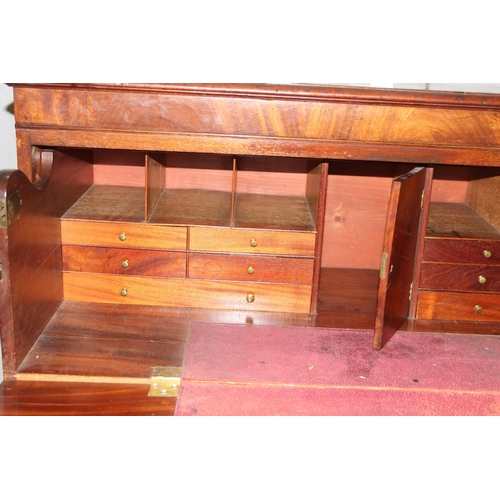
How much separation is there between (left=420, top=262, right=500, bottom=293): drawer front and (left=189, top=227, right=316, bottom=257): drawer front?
475mm

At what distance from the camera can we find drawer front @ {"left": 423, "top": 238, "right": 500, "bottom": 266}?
2.43 metres

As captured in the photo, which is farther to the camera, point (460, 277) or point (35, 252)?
point (460, 277)

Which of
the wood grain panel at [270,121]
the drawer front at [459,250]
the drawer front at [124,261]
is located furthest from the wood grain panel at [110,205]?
the drawer front at [459,250]

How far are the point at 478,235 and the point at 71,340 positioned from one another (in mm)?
1615

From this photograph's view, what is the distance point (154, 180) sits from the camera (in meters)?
2.54

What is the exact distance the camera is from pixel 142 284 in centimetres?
249

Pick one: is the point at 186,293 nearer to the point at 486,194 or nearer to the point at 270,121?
the point at 270,121

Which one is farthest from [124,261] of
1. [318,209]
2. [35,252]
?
[318,209]

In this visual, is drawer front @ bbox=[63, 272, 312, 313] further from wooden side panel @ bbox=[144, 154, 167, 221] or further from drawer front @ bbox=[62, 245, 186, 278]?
wooden side panel @ bbox=[144, 154, 167, 221]

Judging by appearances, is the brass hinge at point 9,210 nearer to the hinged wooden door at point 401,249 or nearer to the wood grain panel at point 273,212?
the wood grain panel at point 273,212

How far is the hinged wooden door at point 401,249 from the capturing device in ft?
6.80

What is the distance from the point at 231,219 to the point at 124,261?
46 cm

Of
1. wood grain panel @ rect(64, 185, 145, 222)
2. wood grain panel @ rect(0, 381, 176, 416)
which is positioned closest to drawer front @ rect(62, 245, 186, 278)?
wood grain panel @ rect(64, 185, 145, 222)

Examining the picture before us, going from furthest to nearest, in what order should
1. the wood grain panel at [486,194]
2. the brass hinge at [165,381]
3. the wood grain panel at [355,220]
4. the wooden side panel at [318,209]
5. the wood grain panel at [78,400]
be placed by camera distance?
the wood grain panel at [355,220], the wood grain panel at [486,194], the wooden side panel at [318,209], the brass hinge at [165,381], the wood grain panel at [78,400]
